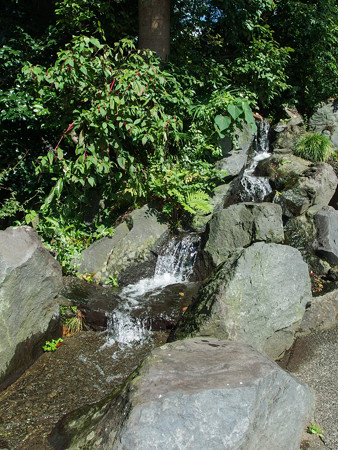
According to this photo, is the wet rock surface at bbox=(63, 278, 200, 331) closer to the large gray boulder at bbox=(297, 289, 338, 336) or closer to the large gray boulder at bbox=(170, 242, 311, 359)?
the large gray boulder at bbox=(170, 242, 311, 359)

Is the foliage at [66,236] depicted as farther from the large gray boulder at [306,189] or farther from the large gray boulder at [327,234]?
the large gray boulder at [327,234]

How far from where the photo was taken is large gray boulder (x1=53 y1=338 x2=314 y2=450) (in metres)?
2.18

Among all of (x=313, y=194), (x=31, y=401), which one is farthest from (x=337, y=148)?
(x=31, y=401)

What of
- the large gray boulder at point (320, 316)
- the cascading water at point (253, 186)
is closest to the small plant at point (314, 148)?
the cascading water at point (253, 186)

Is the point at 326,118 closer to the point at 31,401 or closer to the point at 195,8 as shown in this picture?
the point at 195,8

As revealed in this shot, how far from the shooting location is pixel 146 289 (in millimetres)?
5941

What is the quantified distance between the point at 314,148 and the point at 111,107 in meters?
5.34

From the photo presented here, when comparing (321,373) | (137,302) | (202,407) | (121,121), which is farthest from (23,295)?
(121,121)

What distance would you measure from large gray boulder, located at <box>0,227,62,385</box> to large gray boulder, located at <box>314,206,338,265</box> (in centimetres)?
473

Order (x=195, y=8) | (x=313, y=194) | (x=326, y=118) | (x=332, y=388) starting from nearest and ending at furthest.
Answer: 1. (x=332, y=388)
2. (x=313, y=194)
3. (x=195, y=8)
4. (x=326, y=118)

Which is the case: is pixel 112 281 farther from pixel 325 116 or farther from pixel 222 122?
pixel 325 116

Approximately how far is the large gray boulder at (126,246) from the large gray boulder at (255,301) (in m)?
2.32

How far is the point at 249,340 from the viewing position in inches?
147

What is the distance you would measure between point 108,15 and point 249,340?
6.81m
